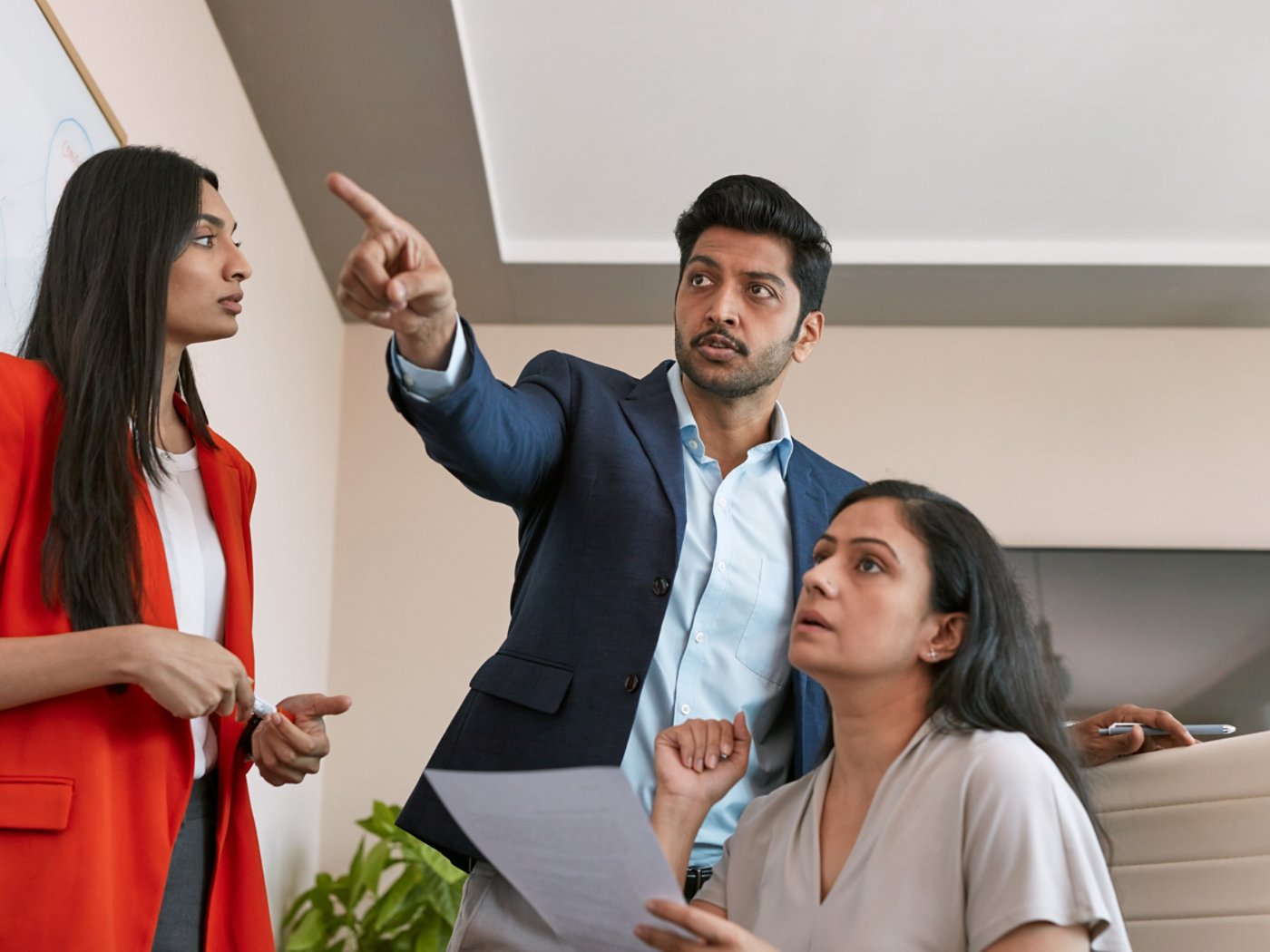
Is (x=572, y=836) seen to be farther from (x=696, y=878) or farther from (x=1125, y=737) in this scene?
(x=1125, y=737)

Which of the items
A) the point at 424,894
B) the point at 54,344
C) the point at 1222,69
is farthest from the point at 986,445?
the point at 54,344

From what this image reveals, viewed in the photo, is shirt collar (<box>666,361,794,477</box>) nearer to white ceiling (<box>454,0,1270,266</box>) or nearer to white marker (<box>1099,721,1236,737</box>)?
white marker (<box>1099,721,1236,737</box>)

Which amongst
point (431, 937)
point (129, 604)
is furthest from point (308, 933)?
point (129, 604)

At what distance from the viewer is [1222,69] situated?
3.30m

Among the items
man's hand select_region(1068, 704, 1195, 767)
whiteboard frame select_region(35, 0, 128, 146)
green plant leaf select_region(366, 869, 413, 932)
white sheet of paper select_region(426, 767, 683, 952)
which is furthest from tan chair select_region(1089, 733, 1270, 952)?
green plant leaf select_region(366, 869, 413, 932)

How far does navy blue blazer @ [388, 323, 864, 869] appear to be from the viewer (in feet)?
4.84

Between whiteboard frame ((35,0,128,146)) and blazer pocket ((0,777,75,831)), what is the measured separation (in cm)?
124

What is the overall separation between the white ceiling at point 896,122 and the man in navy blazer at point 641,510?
146 centimetres

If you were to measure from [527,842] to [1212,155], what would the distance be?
3330 millimetres

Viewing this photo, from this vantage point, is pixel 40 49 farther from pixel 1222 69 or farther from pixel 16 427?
pixel 1222 69

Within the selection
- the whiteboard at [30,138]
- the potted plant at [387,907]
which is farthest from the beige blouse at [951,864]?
the potted plant at [387,907]

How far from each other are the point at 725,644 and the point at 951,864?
1.51ft

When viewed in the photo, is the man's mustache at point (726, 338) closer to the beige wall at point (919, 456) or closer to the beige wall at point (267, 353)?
the beige wall at point (267, 353)

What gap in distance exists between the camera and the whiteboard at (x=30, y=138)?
175 centimetres
